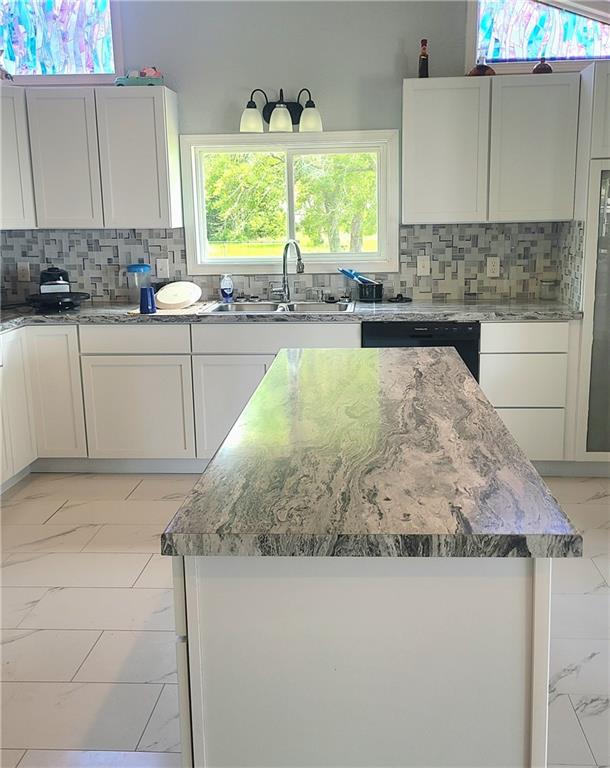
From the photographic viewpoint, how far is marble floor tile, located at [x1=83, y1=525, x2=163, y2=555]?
11.4ft

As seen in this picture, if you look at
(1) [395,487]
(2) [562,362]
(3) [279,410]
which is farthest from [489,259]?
(1) [395,487]

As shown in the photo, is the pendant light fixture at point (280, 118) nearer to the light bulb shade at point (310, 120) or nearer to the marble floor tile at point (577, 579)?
the light bulb shade at point (310, 120)

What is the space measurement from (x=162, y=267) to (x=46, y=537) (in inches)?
72.4

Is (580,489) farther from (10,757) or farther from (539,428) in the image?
(10,757)

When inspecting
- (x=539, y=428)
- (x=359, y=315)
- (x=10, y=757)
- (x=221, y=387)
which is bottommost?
(x=10, y=757)

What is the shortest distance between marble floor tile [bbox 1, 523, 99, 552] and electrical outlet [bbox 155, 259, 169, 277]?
169 cm

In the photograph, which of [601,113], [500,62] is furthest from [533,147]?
[500,62]

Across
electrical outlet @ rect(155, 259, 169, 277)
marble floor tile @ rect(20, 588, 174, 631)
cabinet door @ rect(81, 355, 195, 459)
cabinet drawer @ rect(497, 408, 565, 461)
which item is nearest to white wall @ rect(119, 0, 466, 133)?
electrical outlet @ rect(155, 259, 169, 277)

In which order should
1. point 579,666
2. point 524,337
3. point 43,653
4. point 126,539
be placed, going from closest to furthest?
point 579,666
point 43,653
point 126,539
point 524,337

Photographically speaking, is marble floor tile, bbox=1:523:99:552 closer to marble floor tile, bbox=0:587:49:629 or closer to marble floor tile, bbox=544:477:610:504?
marble floor tile, bbox=0:587:49:629

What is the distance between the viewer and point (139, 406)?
432 cm

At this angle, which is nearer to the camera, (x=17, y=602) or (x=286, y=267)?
(x=17, y=602)

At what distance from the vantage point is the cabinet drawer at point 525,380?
4.10 metres

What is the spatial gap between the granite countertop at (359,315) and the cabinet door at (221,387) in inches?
8.7
